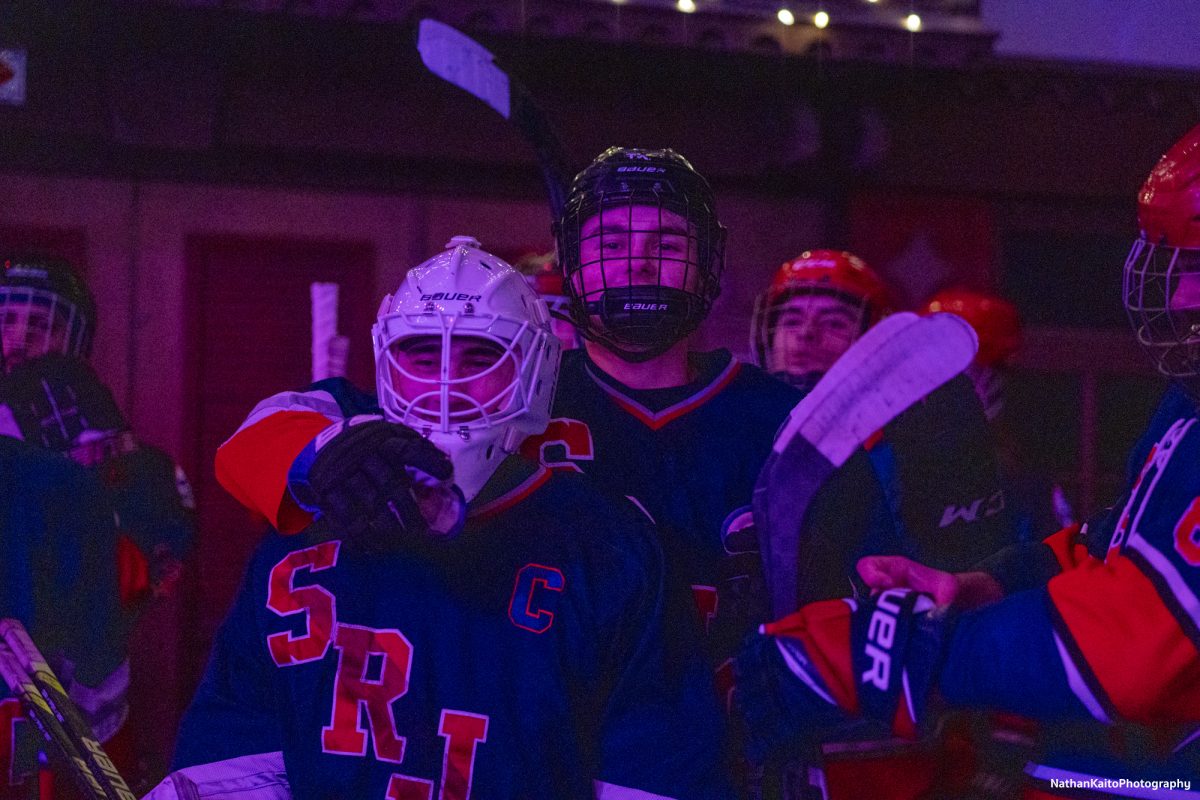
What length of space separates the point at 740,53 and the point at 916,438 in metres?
2.92

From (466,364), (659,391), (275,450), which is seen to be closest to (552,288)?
(659,391)

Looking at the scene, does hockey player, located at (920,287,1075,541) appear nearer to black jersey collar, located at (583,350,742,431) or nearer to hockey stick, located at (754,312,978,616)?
black jersey collar, located at (583,350,742,431)

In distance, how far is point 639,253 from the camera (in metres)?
2.27

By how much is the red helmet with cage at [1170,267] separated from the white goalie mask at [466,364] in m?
0.99

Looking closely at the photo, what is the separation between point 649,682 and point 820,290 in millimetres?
2128

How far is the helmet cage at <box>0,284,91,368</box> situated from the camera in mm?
3602

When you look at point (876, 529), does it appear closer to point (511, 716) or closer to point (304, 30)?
point (511, 716)

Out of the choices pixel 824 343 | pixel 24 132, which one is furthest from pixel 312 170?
pixel 824 343

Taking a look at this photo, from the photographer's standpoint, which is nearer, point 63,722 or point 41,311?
point 63,722

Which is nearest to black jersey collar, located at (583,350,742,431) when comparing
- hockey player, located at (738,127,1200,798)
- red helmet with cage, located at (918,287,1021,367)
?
hockey player, located at (738,127,1200,798)

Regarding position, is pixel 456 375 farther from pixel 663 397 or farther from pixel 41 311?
pixel 41 311

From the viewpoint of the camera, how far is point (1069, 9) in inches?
221


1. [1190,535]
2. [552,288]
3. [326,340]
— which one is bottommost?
[1190,535]

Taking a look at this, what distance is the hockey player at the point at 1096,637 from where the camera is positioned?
5.01 feet
